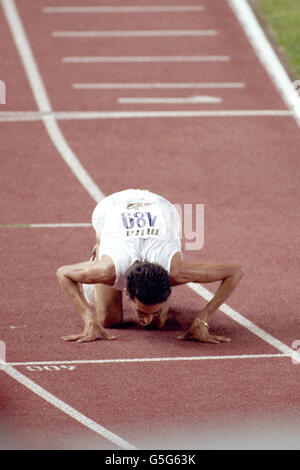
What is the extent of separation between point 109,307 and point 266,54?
26.0ft

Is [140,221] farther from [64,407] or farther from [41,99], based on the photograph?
[41,99]

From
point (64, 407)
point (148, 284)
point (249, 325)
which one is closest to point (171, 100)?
point (249, 325)

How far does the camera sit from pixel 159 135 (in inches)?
508

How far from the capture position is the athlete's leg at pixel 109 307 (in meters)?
8.45

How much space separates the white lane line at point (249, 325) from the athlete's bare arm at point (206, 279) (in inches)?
11.5

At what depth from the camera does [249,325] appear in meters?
8.53

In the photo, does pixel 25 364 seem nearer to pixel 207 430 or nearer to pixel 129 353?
pixel 129 353

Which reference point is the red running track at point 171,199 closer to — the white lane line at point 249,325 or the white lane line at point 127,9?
the white lane line at point 249,325

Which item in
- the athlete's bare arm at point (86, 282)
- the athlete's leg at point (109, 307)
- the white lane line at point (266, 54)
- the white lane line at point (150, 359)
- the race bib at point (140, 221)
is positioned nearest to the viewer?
the white lane line at point (150, 359)

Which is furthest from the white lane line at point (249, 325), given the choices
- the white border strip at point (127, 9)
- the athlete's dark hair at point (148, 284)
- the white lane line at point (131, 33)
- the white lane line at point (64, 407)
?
the white border strip at point (127, 9)

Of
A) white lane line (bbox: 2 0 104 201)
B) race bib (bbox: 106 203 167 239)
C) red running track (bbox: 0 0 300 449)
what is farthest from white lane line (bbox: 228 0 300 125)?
race bib (bbox: 106 203 167 239)

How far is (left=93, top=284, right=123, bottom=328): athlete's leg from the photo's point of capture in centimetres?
845

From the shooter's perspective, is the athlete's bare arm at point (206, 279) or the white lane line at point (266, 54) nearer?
the athlete's bare arm at point (206, 279)

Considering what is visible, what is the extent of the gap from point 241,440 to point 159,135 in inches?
257
